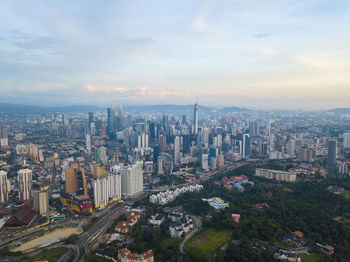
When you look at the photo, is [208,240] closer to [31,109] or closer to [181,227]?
[181,227]

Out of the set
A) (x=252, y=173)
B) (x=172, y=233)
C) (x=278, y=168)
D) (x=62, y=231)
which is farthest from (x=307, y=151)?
(x=62, y=231)

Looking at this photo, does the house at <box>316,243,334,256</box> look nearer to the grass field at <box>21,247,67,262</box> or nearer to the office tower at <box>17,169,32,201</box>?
the grass field at <box>21,247,67,262</box>

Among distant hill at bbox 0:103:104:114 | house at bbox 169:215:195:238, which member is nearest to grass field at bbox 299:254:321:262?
house at bbox 169:215:195:238

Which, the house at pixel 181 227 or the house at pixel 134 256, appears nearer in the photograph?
the house at pixel 134 256

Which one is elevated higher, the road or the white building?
the white building

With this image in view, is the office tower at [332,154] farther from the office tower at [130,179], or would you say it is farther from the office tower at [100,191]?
the office tower at [100,191]

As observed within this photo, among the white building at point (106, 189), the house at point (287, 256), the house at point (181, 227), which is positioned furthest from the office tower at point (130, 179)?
the house at point (287, 256)

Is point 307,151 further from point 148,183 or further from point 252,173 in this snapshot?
point 148,183
